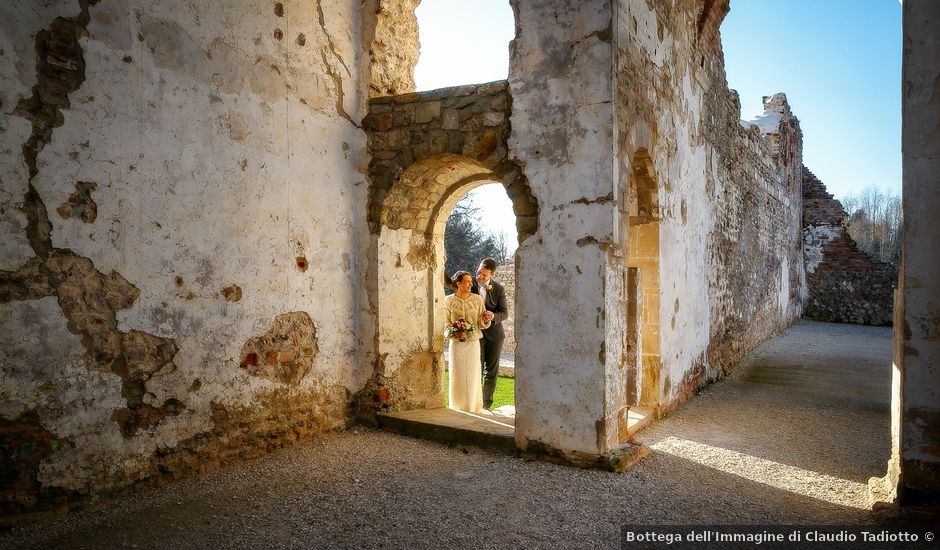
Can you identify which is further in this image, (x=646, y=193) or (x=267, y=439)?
(x=646, y=193)

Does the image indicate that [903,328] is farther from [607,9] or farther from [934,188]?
[607,9]

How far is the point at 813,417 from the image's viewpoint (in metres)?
5.79

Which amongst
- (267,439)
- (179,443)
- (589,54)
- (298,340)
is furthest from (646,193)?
(179,443)

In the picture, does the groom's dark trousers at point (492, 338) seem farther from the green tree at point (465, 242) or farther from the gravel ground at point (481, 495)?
the green tree at point (465, 242)

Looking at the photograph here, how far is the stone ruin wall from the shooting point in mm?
15844

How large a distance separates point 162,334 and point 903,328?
4386 mm

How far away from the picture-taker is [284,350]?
4520mm

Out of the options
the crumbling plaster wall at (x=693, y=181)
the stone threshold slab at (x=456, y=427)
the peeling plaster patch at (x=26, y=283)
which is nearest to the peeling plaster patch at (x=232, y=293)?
the peeling plaster patch at (x=26, y=283)

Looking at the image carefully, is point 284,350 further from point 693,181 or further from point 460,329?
point 693,181

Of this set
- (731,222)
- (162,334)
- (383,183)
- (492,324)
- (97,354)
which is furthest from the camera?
(731,222)

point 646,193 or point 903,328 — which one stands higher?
point 646,193

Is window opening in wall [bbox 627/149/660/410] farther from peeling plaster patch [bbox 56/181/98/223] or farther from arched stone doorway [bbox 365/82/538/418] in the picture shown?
peeling plaster patch [bbox 56/181/98/223]

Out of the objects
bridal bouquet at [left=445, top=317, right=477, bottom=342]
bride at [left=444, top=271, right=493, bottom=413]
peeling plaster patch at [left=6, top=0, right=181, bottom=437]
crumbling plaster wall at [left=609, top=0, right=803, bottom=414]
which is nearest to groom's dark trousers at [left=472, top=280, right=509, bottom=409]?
bride at [left=444, top=271, right=493, bottom=413]

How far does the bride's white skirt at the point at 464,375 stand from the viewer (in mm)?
5887
